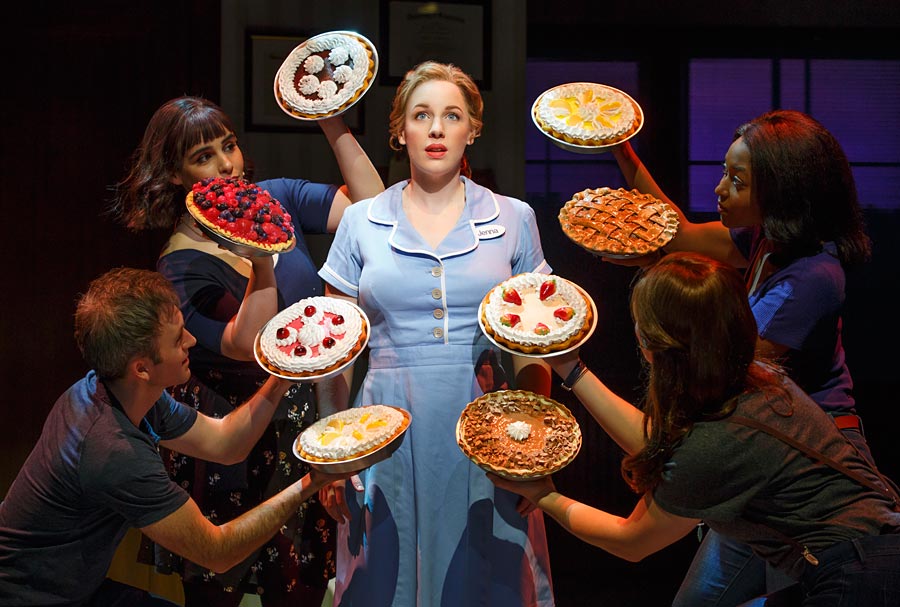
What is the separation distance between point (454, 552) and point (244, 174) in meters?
1.43

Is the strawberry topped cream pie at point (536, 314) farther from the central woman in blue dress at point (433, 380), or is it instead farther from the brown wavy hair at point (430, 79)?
the brown wavy hair at point (430, 79)

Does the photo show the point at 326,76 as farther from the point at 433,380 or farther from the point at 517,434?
the point at 517,434

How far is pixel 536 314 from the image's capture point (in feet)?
8.00

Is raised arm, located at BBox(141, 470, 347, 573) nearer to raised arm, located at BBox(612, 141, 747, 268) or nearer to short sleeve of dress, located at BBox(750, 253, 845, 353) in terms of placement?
short sleeve of dress, located at BBox(750, 253, 845, 353)

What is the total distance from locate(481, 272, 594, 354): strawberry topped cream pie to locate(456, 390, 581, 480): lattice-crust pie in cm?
19

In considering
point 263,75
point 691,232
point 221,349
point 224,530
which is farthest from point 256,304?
point 263,75

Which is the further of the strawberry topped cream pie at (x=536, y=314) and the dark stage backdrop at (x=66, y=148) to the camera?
the dark stage backdrop at (x=66, y=148)

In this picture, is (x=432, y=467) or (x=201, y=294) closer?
(x=432, y=467)

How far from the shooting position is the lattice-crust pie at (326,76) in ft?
9.43

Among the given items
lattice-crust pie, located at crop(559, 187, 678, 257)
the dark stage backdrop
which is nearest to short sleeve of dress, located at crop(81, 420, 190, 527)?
lattice-crust pie, located at crop(559, 187, 678, 257)

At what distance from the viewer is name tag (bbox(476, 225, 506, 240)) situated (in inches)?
102

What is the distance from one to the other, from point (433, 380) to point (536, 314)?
1.10 ft

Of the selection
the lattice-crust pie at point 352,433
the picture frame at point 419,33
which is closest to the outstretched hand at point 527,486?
the lattice-crust pie at point 352,433

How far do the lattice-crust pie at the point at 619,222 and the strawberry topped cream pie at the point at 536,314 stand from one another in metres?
0.26
